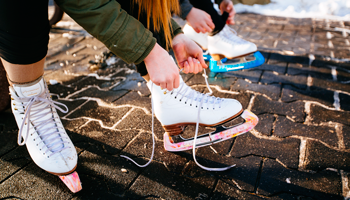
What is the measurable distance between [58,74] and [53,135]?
1276 millimetres

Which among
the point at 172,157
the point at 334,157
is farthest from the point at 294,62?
the point at 172,157

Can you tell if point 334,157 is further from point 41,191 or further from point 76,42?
point 76,42

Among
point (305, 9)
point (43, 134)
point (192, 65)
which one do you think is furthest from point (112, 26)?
point (305, 9)

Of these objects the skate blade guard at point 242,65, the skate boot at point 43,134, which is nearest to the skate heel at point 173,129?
the skate boot at point 43,134

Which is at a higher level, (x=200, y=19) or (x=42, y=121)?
(x=200, y=19)

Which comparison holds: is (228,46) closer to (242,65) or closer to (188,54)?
(242,65)

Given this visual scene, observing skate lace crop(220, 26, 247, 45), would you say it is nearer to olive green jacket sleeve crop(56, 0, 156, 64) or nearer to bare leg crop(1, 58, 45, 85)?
olive green jacket sleeve crop(56, 0, 156, 64)

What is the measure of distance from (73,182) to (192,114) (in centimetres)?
62

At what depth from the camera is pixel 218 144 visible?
A: 1201mm

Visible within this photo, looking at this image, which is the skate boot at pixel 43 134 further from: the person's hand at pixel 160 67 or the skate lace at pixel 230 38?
the skate lace at pixel 230 38

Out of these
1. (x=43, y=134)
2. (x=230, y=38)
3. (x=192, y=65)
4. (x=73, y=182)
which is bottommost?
(x=73, y=182)

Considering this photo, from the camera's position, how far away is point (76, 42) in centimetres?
291

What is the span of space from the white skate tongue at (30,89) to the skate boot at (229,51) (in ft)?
4.44

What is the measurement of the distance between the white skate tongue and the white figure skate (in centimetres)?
135
